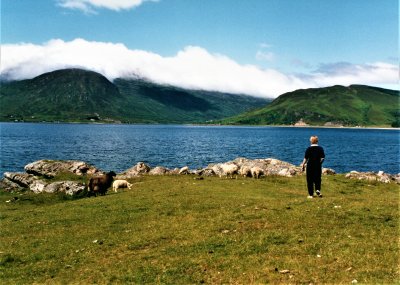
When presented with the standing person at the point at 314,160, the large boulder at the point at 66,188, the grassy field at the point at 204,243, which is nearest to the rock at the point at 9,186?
the large boulder at the point at 66,188

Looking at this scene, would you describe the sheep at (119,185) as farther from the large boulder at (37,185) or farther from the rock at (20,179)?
the rock at (20,179)

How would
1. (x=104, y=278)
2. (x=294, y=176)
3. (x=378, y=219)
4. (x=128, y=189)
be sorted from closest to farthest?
(x=104, y=278)
(x=378, y=219)
(x=128, y=189)
(x=294, y=176)

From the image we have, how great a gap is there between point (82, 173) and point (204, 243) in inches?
1794

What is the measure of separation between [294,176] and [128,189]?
23.7m

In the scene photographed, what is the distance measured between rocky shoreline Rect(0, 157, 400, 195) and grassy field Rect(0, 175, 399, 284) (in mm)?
15093

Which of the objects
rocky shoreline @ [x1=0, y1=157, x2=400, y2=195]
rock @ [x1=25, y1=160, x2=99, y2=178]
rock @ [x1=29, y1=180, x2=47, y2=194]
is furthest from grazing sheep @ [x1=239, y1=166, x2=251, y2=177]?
rock @ [x1=29, y1=180, x2=47, y2=194]

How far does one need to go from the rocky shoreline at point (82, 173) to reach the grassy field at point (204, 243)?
15.1 m

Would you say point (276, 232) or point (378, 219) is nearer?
point (276, 232)

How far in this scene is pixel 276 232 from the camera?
19625 millimetres

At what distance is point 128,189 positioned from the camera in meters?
43.0

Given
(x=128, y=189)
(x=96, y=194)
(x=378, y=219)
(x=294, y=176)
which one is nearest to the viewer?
(x=378, y=219)

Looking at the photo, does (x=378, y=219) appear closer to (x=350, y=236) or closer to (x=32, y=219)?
(x=350, y=236)

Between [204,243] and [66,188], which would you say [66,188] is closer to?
[66,188]

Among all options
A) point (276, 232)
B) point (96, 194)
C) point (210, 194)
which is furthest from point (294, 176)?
point (276, 232)
